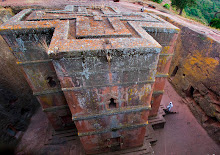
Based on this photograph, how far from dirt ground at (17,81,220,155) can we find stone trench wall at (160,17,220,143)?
645 millimetres

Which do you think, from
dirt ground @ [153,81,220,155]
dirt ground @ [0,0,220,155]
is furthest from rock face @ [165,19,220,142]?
dirt ground @ [0,0,220,155]

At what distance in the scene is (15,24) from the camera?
4184 millimetres

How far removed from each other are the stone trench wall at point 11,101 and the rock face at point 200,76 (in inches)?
498

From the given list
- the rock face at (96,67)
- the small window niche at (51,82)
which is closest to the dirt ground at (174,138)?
the rock face at (96,67)

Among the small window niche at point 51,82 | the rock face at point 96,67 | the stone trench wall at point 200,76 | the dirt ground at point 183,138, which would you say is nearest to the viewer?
the rock face at point 96,67

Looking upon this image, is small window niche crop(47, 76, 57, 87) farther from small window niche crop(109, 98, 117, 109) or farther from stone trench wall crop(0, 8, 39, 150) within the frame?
stone trench wall crop(0, 8, 39, 150)

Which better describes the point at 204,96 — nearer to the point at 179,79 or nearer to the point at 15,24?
the point at 179,79

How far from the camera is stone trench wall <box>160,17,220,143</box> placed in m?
7.75

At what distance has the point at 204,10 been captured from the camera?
35.1 meters

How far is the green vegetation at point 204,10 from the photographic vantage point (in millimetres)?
33031

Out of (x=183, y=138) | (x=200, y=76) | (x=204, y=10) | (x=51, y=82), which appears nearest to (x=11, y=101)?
(x=51, y=82)

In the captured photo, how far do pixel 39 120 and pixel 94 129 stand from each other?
19.0ft

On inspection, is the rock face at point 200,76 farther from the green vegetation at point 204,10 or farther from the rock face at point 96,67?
the green vegetation at point 204,10

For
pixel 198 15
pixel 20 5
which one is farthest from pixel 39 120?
pixel 198 15
